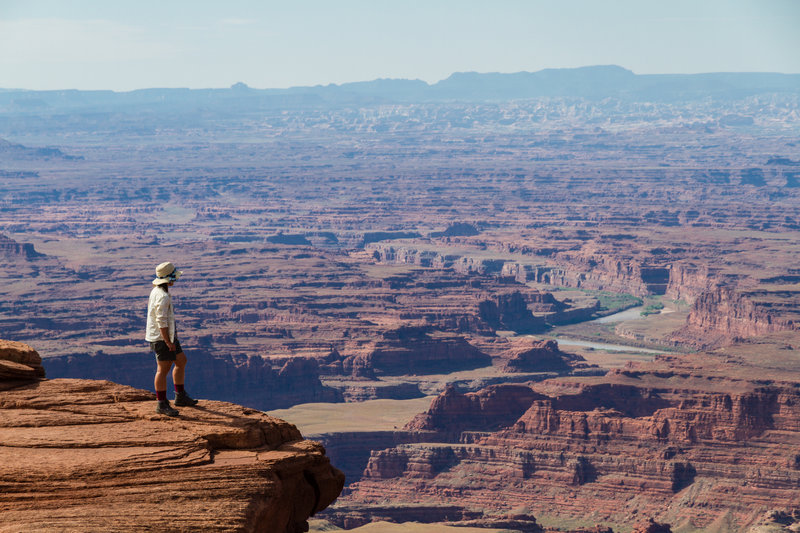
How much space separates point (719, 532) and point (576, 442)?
540 inches

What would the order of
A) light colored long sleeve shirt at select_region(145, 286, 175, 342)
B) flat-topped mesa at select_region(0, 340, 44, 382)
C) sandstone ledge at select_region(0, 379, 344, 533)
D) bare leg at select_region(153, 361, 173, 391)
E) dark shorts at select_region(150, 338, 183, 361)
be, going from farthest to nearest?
flat-topped mesa at select_region(0, 340, 44, 382) → dark shorts at select_region(150, 338, 183, 361) → light colored long sleeve shirt at select_region(145, 286, 175, 342) → bare leg at select_region(153, 361, 173, 391) → sandstone ledge at select_region(0, 379, 344, 533)

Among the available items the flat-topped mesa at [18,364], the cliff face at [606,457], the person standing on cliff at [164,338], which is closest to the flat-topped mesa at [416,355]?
the cliff face at [606,457]

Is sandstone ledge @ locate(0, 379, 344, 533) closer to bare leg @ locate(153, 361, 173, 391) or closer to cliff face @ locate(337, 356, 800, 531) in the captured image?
bare leg @ locate(153, 361, 173, 391)

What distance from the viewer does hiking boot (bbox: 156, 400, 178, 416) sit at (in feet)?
77.8

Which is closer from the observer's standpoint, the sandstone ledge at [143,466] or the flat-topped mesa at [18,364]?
the sandstone ledge at [143,466]

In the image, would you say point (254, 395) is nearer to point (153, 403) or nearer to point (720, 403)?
point (720, 403)

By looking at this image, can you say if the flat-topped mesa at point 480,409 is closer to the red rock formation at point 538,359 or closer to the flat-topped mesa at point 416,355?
the flat-topped mesa at point 416,355

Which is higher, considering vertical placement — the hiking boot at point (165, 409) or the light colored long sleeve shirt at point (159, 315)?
the light colored long sleeve shirt at point (159, 315)

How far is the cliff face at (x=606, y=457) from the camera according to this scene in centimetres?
8881

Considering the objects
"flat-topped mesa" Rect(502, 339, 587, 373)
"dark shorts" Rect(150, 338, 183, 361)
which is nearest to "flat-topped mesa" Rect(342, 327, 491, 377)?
"flat-topped mesa" Rect(502, 339, 587, 373)

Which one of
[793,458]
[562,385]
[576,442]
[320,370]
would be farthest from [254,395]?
[793,458]

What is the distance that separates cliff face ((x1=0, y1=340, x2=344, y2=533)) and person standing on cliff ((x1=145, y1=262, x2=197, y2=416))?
11.5 inches

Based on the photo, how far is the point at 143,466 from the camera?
70.2 feet

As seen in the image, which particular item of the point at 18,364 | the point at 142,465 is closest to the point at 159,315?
the point at 18,364
